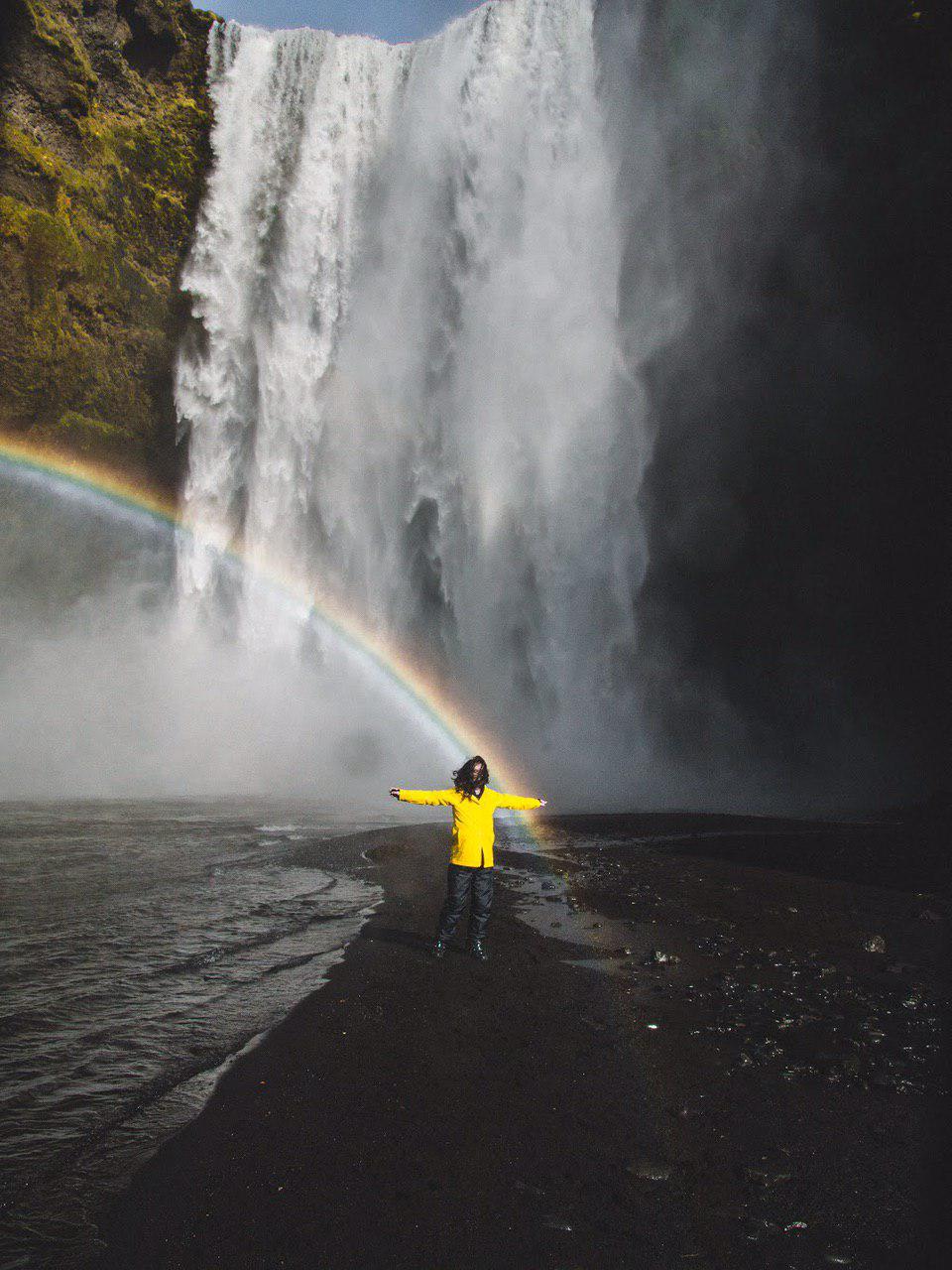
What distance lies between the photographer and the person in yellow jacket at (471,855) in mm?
5586

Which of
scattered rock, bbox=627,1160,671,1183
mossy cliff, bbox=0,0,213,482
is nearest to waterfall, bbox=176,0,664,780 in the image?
mossy cliff, bbox=0,0,213,482

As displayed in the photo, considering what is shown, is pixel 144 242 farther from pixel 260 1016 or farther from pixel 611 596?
pixel 260 1016

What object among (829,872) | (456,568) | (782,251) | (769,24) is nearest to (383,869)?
(829,872)

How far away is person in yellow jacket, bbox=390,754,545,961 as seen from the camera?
5586 millimetres

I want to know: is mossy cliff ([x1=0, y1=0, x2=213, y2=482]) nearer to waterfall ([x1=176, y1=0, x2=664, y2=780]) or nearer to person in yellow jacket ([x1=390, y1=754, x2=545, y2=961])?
waterfall ([x1=176, y1=0, x2=664, y2=780])

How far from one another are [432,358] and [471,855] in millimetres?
22463

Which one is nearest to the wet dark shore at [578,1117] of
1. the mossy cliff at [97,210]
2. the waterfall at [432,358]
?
the waterfall at [432,358]

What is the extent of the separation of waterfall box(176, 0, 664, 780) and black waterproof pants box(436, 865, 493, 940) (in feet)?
65.2

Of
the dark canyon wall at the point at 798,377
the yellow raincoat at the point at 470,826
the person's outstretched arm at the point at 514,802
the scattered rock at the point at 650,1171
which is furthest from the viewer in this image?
the dark canyon wall at the point at 798,377

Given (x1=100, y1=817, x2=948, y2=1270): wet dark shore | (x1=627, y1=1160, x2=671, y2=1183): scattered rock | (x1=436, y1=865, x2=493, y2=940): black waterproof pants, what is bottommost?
(x1=627, y1=1160, x2=671, y2=1183): scattered rock

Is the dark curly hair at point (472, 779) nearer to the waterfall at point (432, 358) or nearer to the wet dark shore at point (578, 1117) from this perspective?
the wet dark shore at point (578, 1117)

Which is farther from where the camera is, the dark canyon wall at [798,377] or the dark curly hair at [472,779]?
the dark canyon wall at [798,377]

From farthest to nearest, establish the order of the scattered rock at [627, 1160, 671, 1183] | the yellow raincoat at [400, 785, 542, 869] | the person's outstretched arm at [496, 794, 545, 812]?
the person's outstretched arm at [496, 794, 545, 812], the yellow raincoat at [400, 785, 542, 869], the scattered rock at [627, 1160, 671, 1183]

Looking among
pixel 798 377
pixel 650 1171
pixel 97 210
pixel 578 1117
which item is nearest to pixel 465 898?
pixel 578 1117
